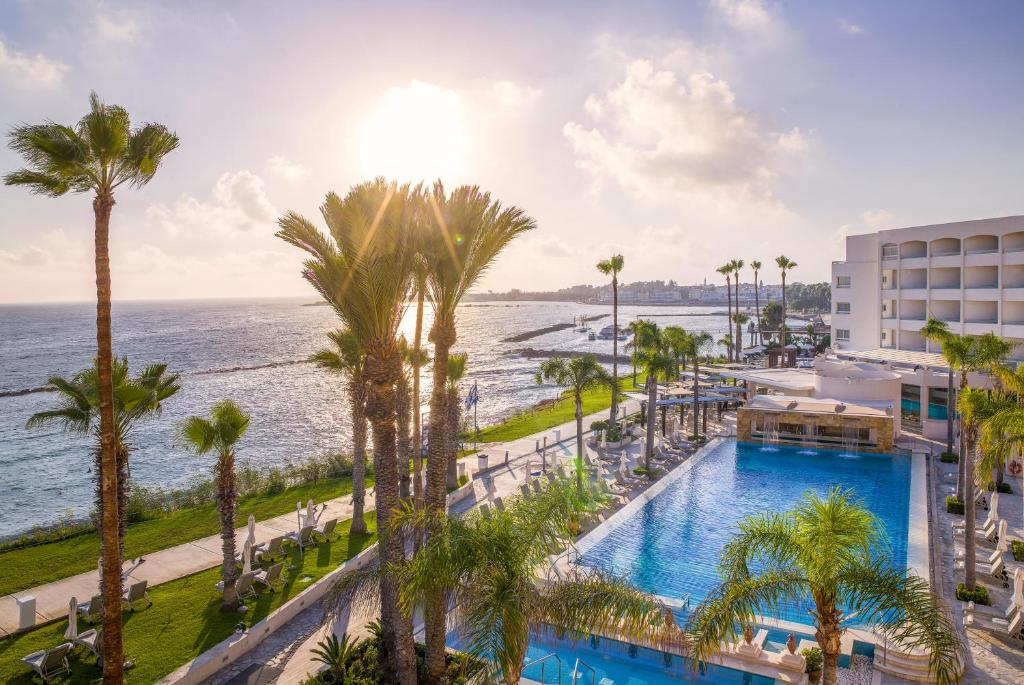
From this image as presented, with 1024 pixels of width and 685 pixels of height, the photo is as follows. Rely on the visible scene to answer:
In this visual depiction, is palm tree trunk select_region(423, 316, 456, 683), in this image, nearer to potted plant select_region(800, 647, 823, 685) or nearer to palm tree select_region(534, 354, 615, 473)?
potted plant select_region(800, 647, 823, 685)

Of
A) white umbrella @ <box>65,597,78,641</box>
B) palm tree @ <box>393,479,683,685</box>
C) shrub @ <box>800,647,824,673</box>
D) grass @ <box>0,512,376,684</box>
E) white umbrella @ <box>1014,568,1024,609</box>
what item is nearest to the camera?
palm tree @ <box>393,479,683,685</box>

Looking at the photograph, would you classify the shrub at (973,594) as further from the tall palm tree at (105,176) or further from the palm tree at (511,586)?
the tall palm tree at (105,176)

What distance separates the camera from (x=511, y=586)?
8.02 m

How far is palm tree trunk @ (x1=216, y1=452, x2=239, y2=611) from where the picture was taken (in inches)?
525

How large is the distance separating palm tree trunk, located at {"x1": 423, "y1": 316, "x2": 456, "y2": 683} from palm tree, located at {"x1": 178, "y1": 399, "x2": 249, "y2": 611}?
5.56 meters

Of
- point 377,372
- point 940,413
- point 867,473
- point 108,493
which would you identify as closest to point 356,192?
point 377,372

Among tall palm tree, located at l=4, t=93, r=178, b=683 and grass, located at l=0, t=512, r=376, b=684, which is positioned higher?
tall palm tree, located at l=4, t=93, r=178, b=683

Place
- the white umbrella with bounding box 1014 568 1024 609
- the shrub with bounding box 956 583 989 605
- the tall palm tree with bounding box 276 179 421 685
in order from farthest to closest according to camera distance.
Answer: the shrub with bounding box 956 583 989 605, the white umbrella with bounding box 1014 568 1024 609, the tall palm tree with bounding box 276 179 421 685

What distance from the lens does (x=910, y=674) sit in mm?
11195

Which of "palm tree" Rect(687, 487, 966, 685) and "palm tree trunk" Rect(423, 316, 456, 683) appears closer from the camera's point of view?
"palm tree" Rect(687, 487, 966, 685)

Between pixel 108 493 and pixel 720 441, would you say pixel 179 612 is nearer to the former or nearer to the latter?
pixel 108 493

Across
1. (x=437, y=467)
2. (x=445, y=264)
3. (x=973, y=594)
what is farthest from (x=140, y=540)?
(x=973, y=594)

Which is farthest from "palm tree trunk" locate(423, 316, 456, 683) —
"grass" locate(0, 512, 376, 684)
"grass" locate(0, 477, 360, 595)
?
"grass" locate(0, 477, 360, 595)

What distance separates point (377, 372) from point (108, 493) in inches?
179
